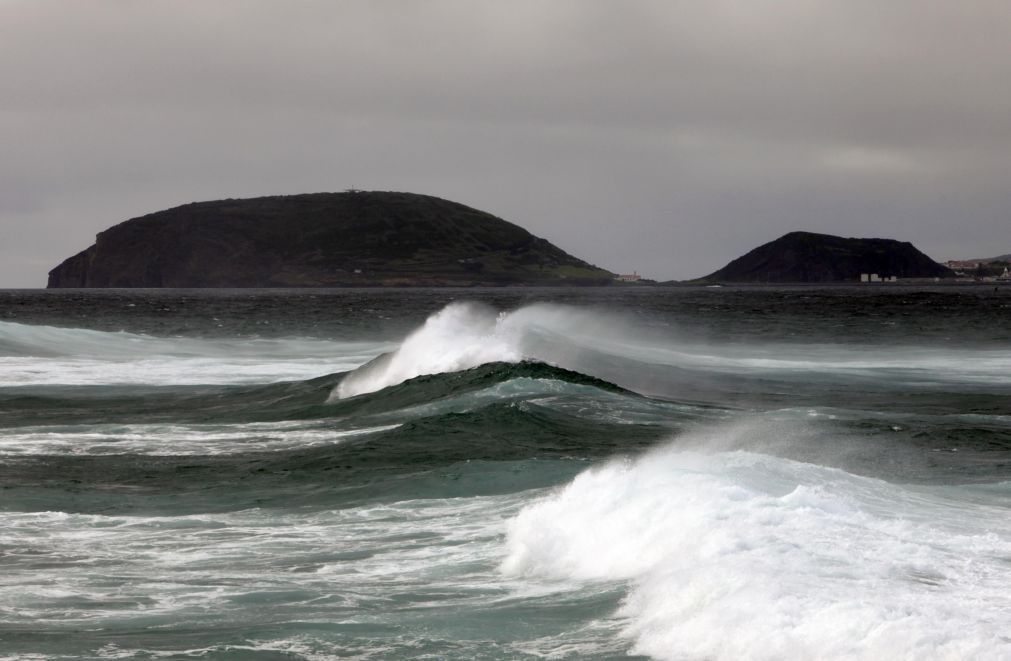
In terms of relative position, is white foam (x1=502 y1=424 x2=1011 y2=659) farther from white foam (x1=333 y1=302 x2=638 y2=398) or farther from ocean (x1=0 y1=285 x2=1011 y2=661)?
white foam (x1=333 y1=302 x2=638 y2=398)

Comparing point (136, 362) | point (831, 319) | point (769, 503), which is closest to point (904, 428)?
point (769, 503)

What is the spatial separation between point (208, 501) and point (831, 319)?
6996 cm

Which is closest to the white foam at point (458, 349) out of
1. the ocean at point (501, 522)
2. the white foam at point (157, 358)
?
the ocean at point (501, 522)

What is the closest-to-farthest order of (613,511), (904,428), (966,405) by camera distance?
(613,511) < (904,428) < (966,405)

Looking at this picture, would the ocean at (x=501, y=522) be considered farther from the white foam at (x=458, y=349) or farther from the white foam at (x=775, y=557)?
the white foam at (x=458, y=349)

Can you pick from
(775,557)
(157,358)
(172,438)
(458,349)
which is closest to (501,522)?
(775,557)

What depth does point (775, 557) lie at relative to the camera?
1032cm

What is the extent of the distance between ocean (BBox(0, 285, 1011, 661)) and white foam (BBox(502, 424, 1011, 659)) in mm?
29

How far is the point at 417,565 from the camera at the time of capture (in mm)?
12062

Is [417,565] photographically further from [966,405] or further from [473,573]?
[966,405]

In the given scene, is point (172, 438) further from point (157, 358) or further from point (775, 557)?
point (157, 358)

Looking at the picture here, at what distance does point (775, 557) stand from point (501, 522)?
4108mm

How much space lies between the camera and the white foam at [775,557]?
28.1 ft

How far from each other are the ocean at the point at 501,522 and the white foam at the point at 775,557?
29 mm
